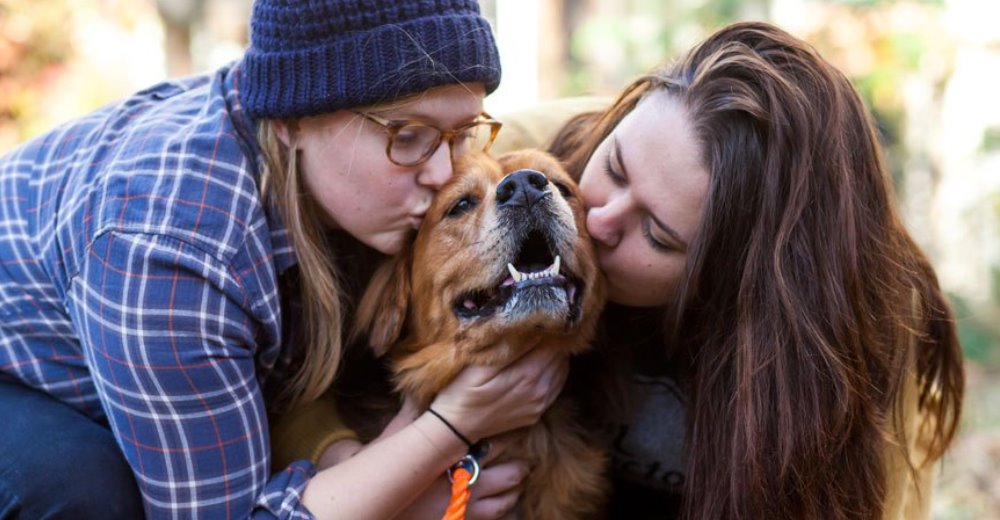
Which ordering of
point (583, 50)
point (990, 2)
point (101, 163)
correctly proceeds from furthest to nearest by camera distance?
point (583, 50) < point (990, 2) < point (101, 163)

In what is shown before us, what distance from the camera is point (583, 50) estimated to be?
955 cm

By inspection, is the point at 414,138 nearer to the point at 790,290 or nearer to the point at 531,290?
the point at 531,290

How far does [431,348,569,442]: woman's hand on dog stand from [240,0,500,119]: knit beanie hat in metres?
0.86

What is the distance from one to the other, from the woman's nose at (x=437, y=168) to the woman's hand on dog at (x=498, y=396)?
22.1 inches

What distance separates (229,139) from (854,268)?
5.62 ft

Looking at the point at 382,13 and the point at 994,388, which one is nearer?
the point at 382,13

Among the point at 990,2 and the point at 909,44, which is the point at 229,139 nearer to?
the point at 909,44

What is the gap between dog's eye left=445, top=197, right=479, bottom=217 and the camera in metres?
2.88

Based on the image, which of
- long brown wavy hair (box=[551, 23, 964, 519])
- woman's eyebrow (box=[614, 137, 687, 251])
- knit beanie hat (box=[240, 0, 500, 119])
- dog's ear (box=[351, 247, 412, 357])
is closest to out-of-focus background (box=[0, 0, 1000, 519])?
long brown wavy hair (box=[551, 23, 964, 519])

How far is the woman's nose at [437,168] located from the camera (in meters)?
2.70

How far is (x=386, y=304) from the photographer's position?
3.05m

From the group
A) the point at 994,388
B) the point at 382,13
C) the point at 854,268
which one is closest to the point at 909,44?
the point at 994,388

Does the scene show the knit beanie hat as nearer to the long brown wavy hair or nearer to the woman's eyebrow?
the woman's eyebrow

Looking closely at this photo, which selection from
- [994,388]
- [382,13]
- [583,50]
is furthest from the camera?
[583,50]
